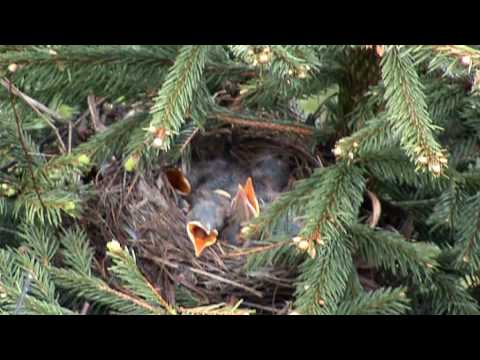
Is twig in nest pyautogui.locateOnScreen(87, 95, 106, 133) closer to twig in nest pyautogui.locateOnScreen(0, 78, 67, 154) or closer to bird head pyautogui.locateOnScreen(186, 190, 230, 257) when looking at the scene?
twig in nest pyautogui.locateOnScreen(0, 78, 67, 154)

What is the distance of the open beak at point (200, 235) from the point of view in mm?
1894

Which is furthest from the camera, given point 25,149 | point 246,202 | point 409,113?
point 246,202

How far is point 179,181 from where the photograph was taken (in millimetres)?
2051

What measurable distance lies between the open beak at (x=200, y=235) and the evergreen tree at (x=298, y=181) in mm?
161

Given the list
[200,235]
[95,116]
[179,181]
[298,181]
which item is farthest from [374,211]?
[95,116]

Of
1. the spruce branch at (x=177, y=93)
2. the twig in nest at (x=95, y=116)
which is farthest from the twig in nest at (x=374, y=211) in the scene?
the twig in nest at (x=95, y=116)

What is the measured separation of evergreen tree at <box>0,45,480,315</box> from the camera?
1345mm

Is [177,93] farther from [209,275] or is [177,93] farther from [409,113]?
[209,275]

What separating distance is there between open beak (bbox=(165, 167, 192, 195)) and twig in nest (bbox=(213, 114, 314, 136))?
0.27 metres

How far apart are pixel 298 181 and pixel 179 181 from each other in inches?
18.3

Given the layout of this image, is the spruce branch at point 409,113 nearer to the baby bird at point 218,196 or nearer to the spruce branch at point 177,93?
the spruce branch at point 177,93

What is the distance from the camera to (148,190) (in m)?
2.01

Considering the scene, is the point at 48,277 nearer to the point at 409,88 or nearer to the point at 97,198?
the point at 97,198
